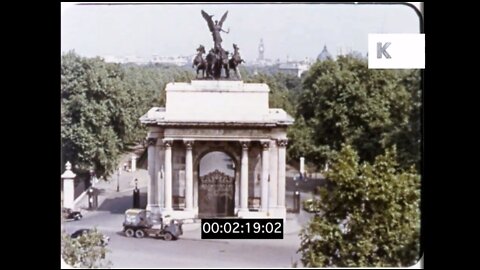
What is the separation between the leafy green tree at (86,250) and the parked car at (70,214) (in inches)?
2.4

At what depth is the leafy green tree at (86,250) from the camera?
2949 mm

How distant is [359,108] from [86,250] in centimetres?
111

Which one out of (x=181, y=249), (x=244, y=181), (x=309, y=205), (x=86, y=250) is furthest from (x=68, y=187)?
(x=309, y=205)

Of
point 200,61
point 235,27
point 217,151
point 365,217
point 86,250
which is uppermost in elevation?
point 235,27

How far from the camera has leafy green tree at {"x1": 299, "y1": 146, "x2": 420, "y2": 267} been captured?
116 inches

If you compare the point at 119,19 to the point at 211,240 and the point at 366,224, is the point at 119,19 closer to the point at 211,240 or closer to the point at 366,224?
the point at 211,240

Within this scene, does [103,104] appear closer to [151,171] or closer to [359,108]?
[151,171]

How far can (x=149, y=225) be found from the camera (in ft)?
9.74

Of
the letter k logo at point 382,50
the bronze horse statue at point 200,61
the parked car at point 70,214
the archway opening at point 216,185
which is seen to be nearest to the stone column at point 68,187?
the parked car at point 70,214

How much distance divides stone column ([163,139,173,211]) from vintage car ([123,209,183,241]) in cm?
5

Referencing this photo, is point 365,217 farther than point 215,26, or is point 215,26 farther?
point 365,217

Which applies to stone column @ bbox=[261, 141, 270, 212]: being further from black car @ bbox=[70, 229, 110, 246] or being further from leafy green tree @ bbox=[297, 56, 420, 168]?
black car @ bbox=[70, 229, 110, 246]

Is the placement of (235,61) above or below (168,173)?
above
